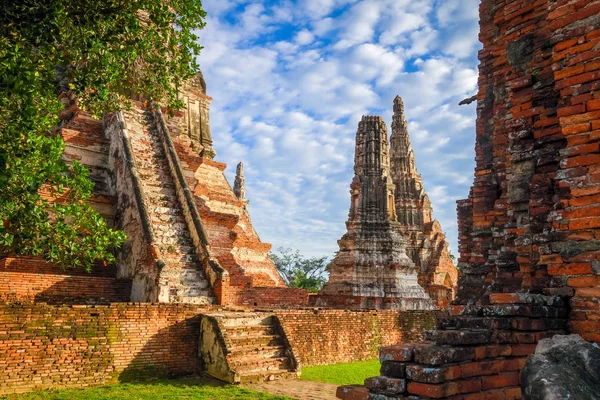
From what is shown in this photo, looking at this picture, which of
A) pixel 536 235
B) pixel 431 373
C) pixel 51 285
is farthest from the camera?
pixel 51 285

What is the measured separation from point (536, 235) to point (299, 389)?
469 cm

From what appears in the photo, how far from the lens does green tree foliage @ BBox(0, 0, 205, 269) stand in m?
5.66

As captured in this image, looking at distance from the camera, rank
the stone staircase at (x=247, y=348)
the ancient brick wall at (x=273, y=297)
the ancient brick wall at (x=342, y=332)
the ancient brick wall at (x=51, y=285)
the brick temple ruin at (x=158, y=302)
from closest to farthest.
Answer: the brick temple ruin at (x=158, y=302) → the stone staircase at (x=247, y=348) → the ancient brick wall at (x=51, y=285) → the ancient brick wall at (x=342, y=332) → the ancient brick wall at (x=273, y=297)

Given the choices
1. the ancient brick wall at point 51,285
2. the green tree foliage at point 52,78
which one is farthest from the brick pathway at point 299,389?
the ancient brick wall at point 51,285

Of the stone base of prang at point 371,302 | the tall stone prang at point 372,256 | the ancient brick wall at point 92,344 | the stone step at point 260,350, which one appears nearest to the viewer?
the ancient brick wall at point 92,344

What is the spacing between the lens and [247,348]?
28.5ft

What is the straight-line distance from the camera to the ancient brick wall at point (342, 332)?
10.1m

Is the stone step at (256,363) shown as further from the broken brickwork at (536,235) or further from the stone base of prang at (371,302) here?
the stone base of prang at (371,302)

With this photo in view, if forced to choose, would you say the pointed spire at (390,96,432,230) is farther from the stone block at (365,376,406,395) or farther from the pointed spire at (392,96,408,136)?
the stone block at (365,376,406,395)

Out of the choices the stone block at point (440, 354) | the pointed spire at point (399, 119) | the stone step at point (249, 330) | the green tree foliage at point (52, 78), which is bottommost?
the stone step at point (249, 330)

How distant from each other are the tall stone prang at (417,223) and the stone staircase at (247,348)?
68.9 feet

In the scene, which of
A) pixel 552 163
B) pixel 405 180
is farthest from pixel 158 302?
pixel 405 180

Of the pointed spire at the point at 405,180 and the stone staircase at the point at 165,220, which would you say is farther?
the pointed spire at the point at 405,180

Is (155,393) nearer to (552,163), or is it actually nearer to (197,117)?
(552,163)
